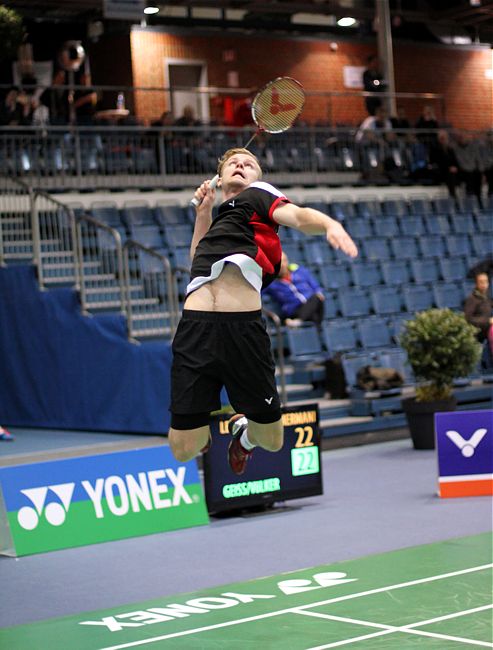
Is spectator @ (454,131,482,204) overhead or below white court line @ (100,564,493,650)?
overhead

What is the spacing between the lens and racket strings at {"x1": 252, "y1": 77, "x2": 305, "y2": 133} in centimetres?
636

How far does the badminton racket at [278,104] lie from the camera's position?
6363 millimetres

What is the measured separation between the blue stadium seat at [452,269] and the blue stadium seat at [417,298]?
1.03 meters

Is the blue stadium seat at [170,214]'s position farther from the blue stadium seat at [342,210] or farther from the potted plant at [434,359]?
the potted plant at [434,359]

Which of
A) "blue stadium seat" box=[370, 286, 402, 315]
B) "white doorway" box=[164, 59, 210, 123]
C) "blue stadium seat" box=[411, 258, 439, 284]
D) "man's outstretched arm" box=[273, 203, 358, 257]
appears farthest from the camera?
"white doorway" box=[164, 59, 210, 123]

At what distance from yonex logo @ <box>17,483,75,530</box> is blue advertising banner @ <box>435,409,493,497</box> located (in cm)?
340

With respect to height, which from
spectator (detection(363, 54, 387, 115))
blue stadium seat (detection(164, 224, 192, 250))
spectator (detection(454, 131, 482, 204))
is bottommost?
blue stadium seat (detection(164, 224, 192, 250))

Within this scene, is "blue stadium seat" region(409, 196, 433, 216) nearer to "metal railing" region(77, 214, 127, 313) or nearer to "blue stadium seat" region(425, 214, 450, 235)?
"blue stadium seat" region(425, 214, 450, 235)

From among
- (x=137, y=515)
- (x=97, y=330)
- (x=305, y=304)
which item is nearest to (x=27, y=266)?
(x=97, y=330)

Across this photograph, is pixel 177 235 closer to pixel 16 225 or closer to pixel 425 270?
pixel 16 225

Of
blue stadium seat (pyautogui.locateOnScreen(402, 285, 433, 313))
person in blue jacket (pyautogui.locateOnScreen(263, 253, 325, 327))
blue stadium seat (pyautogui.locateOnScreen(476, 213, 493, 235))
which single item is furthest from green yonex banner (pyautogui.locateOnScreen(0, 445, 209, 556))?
blue stadium seat (pyautogui.locateOnScreen(476, 213, 493, 235))

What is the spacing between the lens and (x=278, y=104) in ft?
21.0

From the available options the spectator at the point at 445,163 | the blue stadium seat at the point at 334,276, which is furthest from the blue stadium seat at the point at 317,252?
the spectator at the point at 445,163

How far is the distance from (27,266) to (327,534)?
6.82m
